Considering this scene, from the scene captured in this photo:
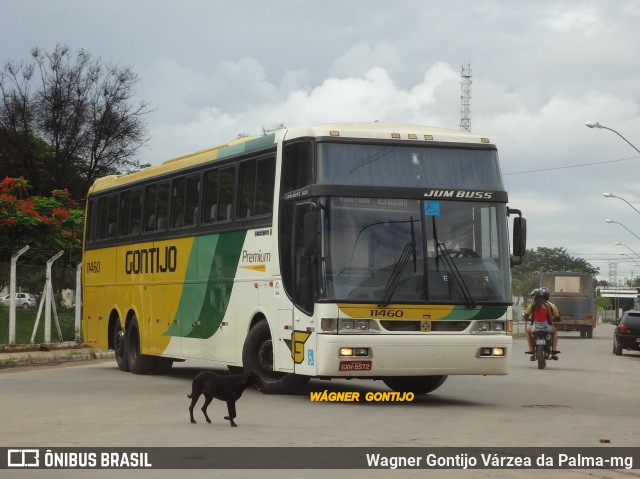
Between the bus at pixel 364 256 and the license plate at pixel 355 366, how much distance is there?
0.06 feet

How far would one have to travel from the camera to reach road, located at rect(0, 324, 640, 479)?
40.3ft

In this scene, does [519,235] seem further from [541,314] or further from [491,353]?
[541,314]

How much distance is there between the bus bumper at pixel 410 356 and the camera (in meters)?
16.5

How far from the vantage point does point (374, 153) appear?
1741 cm

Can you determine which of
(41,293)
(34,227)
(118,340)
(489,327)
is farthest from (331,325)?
(34,227)

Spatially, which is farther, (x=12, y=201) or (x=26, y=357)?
(x=12, y=201)

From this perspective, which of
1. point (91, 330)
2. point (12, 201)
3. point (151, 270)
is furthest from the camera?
point (12, 201)

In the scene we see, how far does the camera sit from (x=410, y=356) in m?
16.8

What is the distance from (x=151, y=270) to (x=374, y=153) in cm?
708

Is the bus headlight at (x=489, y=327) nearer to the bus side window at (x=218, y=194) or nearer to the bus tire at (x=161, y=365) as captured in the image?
the bus side window at (x=218, y=194)

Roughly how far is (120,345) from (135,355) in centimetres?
91

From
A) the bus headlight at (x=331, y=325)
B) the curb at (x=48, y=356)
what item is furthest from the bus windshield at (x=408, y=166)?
the curb at (x=48, y=356)
